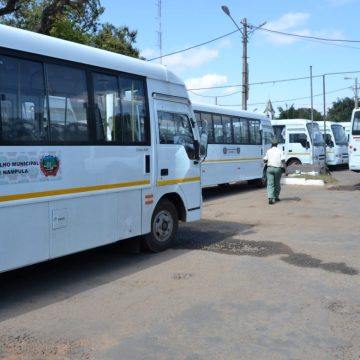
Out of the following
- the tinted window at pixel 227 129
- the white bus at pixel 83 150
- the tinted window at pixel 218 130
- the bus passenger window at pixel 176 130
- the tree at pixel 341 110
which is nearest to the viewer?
the white bus at pixel 83 150

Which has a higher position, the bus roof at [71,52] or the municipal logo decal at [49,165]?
the bus roof at [71,52]

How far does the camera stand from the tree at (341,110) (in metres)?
79.6

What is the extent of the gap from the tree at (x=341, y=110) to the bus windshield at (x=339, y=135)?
51848 mm

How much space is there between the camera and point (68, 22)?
64.4ft

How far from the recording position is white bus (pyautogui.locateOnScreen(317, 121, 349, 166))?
92.5 ft

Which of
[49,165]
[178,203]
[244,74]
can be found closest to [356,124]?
[244,74]

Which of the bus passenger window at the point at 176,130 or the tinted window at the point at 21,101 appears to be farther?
the bus passenger window at the point at 176,130

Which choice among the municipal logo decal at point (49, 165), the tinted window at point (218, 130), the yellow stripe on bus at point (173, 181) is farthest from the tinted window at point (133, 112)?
the tinted window at point (218, 130)

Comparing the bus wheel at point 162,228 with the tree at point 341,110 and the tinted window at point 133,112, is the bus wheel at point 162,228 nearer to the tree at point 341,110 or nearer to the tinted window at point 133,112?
the tinted window at point 133,112

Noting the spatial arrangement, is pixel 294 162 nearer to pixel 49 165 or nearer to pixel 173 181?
pixel 173 181

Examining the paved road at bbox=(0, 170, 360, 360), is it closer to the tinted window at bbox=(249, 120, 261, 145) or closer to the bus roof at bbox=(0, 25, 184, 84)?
the bus roof at bbox=(0, 25, 184, 84)

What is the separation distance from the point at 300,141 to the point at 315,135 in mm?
931

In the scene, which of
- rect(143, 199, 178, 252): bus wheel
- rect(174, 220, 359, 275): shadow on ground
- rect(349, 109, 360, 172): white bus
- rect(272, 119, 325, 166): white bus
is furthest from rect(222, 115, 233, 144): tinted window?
rect(272, 119, 325, 166): white bus

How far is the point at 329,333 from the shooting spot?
15.0ft
